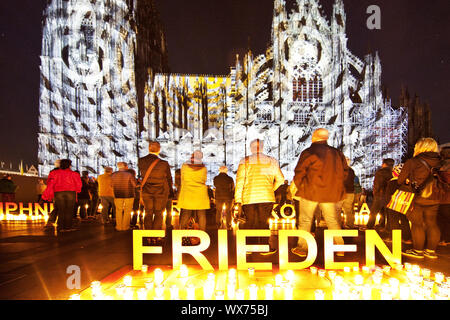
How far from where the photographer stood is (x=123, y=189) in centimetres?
689

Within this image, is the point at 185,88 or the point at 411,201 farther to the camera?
the point at 185,88

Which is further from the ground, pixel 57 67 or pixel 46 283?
pixel 57 67

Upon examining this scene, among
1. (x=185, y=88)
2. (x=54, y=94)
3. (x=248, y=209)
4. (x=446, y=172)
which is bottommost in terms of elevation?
(x=248, y=209)

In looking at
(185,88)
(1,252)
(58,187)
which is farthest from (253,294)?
(185,88)

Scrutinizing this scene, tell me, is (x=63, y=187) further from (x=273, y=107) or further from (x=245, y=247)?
(x=273, y=107)

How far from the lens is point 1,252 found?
5289 millimetres

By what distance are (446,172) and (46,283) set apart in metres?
5.96

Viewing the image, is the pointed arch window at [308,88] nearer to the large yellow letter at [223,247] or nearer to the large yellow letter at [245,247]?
the large yellow letter at [245,247]

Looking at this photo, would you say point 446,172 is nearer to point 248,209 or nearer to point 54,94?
point 248,209

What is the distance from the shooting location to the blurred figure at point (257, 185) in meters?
4.73

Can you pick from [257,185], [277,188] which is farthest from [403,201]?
[257,185]

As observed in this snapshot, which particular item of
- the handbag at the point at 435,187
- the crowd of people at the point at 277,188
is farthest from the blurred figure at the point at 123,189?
the handbag at the point at 435,187
